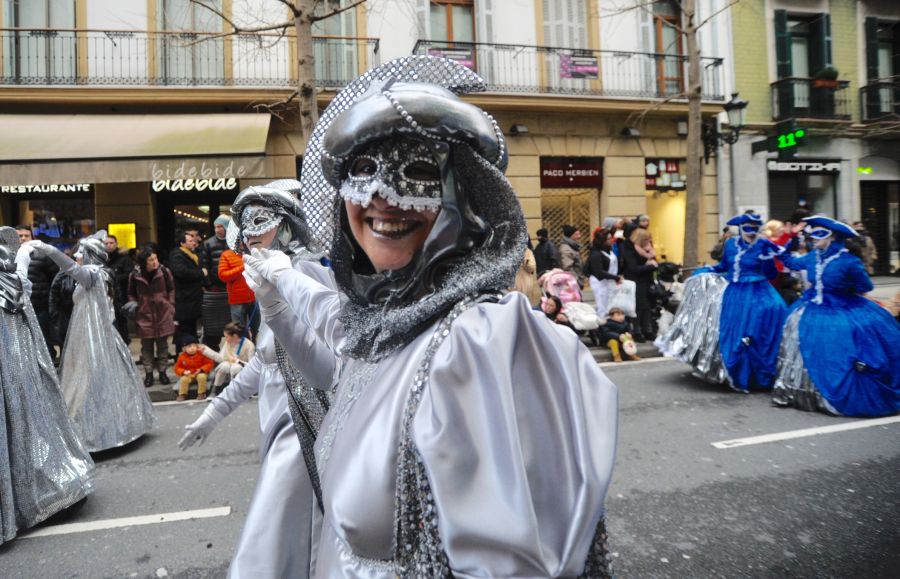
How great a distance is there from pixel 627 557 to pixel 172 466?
11.5 ft

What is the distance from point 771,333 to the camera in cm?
670

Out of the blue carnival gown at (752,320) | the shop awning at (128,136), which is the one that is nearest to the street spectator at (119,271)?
the shop awning at (128,136)

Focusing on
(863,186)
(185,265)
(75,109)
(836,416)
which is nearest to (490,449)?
(836,416)

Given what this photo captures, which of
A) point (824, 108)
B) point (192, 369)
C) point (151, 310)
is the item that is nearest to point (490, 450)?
point (192, 369)

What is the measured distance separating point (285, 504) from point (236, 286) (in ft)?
19.4

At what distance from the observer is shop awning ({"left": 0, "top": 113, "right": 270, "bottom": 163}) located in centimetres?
1061

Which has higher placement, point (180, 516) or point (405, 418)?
point (405, 418)

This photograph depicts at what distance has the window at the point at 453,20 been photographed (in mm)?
14625

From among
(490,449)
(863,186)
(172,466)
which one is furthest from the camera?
(863,186)

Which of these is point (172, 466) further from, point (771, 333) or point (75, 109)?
point (75, 109)

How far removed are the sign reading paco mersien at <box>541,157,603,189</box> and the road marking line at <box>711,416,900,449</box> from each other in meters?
10.4

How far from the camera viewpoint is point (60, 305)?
24.4ft

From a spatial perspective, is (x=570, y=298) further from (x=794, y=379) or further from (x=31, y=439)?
(x=31, y=439)

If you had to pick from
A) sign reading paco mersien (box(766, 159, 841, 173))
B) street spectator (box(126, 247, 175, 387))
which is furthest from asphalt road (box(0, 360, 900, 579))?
sign reading paco mersien (box(766, 159, 841, 173))
